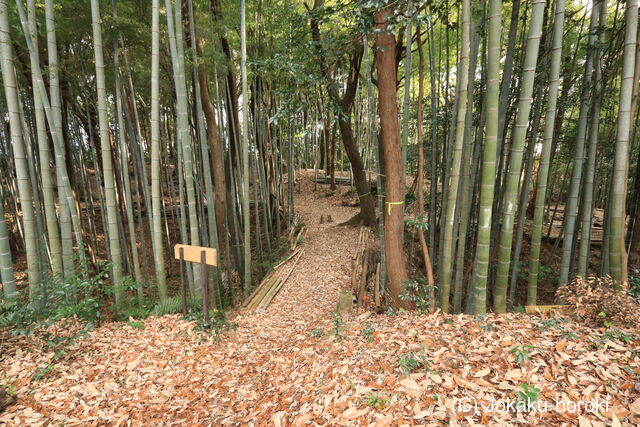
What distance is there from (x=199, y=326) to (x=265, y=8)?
595cm

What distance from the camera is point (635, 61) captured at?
87.7 inches

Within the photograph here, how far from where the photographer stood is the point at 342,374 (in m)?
1.99

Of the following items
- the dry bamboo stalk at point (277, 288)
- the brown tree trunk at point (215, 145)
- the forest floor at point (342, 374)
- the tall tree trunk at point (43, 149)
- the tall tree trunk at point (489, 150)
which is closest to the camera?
the forest floor at point (342, 374)

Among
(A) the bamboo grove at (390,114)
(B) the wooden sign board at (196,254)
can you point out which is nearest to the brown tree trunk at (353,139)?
(A) the bamboo grove at (390,114)

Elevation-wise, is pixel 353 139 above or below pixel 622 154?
above

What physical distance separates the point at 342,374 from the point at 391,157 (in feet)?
7.62

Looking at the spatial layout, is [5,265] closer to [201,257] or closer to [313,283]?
[201,257]

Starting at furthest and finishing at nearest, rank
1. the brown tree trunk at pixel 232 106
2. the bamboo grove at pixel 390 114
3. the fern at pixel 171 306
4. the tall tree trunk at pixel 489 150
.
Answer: the brown tree trunk at pixel 232 106 < the fern at pixel 171 306 < the bamboo grove at pixel 390 114 < the tall tree trunk at pixel 489 150

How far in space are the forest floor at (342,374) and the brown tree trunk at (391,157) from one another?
0.60 metres

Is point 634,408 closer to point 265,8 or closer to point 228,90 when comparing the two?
point 228,90

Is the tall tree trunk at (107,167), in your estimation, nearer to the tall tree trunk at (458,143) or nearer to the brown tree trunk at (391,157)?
the brown tree trunk at (391,157)

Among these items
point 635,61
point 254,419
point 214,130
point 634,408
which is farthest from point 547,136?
point 214,130

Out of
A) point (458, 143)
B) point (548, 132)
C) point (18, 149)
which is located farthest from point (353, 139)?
point (18, 149)

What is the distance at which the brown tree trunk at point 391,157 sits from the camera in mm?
3062
